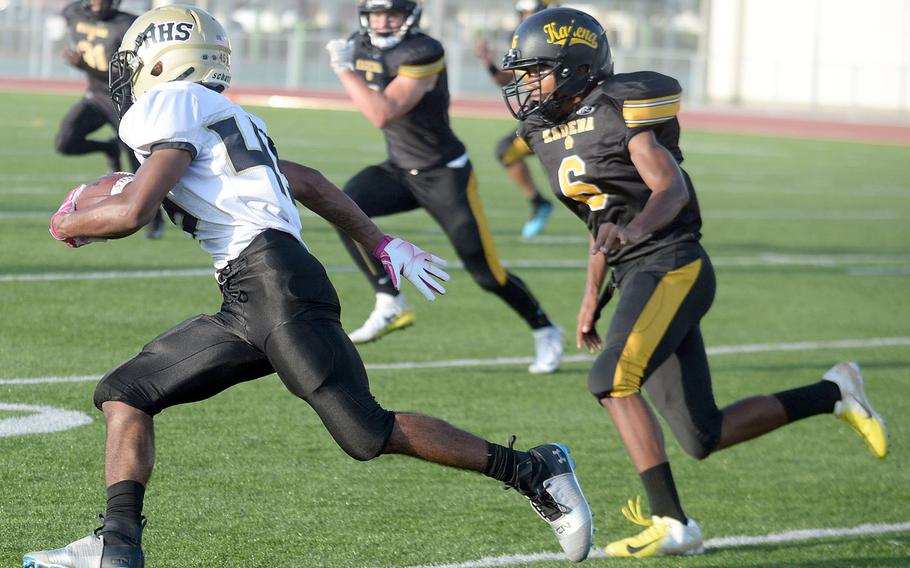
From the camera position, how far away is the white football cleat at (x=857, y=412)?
502 centimetres

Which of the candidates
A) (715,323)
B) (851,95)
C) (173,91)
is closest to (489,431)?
(173,91)

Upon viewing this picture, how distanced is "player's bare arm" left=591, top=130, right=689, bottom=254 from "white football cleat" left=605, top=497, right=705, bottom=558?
0.82 m

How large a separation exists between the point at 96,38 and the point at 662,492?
22.1ft

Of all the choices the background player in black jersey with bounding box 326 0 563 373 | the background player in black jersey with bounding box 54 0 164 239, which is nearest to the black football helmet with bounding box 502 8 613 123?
the background player in black jersey with bounding box 326 0 563 373

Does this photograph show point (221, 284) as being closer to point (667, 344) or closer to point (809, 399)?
point (667, 344)

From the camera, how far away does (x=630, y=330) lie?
4.38 metres

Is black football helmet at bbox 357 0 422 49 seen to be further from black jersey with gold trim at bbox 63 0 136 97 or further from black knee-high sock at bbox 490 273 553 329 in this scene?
black jersey with gold trim at bbox 63 0 136 97

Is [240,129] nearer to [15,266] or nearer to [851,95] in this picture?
[15,266]

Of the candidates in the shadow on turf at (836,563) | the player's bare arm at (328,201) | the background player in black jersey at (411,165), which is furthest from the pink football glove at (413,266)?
the background player in black jersey at (411,165)

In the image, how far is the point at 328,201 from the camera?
411 cm

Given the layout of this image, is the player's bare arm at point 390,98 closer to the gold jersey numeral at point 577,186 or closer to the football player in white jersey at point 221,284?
the gold jersey numeral at point 577,186

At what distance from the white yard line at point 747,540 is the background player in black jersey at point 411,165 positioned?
2.41m

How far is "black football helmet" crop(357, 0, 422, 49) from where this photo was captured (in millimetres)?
7152

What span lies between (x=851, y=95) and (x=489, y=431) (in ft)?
112
